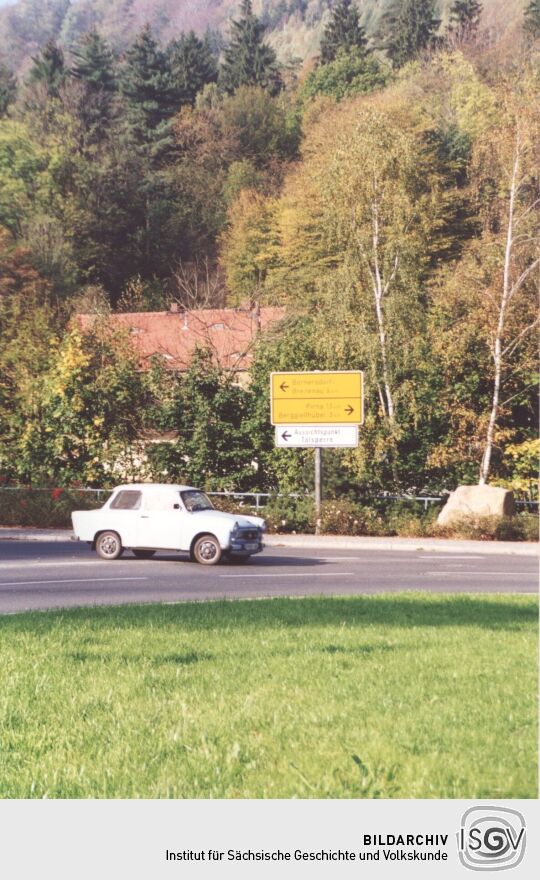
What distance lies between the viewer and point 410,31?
94.5m

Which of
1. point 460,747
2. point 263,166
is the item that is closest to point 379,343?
point 460,747

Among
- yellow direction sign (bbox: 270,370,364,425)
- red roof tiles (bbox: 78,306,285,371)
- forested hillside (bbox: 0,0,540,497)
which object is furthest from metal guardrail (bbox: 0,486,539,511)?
red roof tiles (bbox: 78,306,285,371)

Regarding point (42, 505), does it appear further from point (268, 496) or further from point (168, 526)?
point (168, 526)

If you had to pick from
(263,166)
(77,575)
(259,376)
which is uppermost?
(263,166)

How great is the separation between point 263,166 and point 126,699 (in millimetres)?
85006

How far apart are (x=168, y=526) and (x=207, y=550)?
3.00 feet

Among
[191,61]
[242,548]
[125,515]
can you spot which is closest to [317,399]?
[125,515]

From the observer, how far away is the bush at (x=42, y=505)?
116ft

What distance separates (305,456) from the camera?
35719 millimetres

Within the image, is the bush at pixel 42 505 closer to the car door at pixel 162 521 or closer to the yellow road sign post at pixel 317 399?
the yellow road sign post at pixel 317 399

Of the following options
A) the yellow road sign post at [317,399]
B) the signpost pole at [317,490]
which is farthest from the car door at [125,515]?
the yellow road sign post at [317,399]

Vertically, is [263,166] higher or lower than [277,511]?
higher

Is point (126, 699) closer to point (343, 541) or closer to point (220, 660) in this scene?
point (220, 660)
